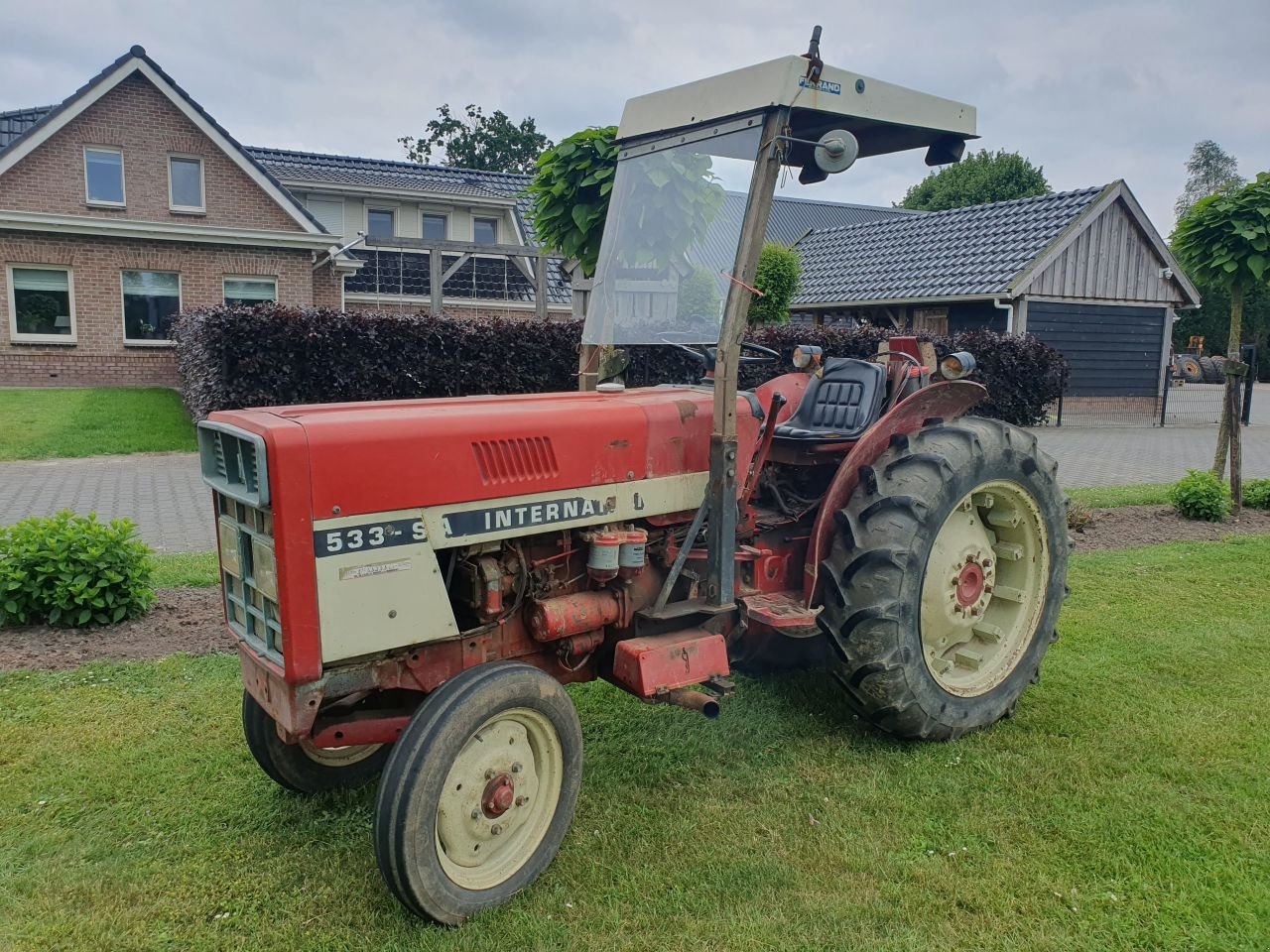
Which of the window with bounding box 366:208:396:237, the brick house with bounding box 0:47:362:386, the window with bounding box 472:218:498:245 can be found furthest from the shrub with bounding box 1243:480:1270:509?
the window with bounding box 366:208:396:237

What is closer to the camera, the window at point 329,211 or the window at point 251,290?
the window at point 251,290

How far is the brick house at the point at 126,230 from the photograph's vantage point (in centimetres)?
1850

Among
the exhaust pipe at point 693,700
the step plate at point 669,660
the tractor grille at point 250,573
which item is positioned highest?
the tractor grille at point 250,573

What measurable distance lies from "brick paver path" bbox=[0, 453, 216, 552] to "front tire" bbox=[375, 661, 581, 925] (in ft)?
16.1

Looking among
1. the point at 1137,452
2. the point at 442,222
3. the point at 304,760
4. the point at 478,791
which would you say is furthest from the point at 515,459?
the point at 442,222

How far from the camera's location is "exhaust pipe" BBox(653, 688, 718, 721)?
3.31 metres

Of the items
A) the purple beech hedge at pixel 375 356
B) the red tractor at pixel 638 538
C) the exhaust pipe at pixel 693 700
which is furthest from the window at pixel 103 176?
the exhaust pipe at pixel 693 700

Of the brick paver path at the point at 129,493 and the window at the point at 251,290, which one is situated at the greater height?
the window at the point at 251,290

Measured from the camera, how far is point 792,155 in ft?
11.8

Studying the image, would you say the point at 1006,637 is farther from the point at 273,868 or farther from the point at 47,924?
the point at 47,924

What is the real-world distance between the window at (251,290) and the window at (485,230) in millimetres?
7254

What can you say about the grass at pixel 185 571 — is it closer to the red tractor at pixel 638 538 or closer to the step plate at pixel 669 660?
the red tractor at pixel 638 538

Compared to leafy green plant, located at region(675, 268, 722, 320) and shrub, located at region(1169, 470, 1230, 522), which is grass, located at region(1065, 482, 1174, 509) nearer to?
shrub, located at region(1169, 470, 1230, 522)

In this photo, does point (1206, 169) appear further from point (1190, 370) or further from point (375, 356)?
point (375, 356)
